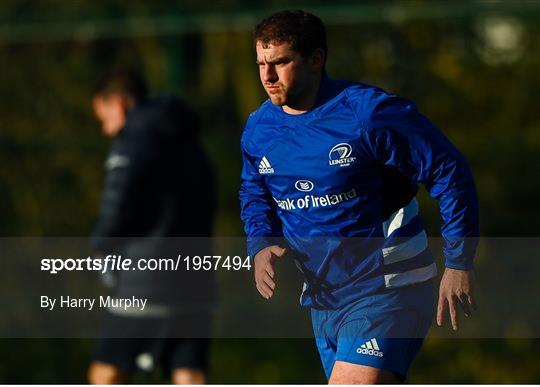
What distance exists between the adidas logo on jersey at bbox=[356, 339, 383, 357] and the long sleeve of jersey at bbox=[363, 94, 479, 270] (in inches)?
18.4

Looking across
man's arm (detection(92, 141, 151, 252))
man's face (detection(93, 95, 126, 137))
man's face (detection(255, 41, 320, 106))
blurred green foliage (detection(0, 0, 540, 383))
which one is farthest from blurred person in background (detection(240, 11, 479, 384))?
blurred green foliage (detection(0, 0, 540, 383))

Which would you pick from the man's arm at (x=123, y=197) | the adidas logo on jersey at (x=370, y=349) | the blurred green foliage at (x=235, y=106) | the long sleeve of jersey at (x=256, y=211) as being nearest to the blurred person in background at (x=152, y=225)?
the man's arm at (x=123, y=197)

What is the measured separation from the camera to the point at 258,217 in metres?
3.93

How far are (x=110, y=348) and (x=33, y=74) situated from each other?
8.45ft

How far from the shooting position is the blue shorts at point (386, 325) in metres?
3.93

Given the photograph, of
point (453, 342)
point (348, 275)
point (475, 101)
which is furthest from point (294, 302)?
point (348, 275)

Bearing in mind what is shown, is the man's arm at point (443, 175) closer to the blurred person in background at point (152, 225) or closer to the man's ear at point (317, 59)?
the man's ear at point (317, 59)

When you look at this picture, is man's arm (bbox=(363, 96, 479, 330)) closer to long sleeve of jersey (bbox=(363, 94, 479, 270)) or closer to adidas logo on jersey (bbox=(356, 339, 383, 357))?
long sleeve of jersey (bbox=(363, 94, 479, 270))

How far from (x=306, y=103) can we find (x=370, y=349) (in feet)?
2.68

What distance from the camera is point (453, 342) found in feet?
25.7

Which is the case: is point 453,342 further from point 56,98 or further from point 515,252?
point 56,98

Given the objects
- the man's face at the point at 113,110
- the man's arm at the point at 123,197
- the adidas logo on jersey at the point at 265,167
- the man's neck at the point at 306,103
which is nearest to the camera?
the man's neck at the point at 306,103

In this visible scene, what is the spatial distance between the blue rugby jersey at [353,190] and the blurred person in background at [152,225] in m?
2.43

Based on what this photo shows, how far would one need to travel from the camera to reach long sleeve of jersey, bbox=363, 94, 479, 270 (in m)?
3.61
